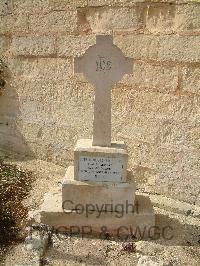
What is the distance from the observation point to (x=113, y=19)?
163 inches

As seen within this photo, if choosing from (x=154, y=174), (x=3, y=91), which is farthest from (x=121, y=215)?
(x=3, y=91)

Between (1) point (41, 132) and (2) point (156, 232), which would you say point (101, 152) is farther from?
(1) point (41, 132)

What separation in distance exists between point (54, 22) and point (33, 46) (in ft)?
1.42

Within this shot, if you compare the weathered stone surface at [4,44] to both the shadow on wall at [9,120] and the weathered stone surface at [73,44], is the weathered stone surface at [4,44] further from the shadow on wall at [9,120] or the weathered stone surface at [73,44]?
the weathered stone surface at [73,44]

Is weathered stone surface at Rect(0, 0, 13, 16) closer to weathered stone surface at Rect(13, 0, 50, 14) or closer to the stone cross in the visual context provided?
weathered stone surface at Rect(13, 0, 50, 14)

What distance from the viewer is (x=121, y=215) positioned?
3.36 meters

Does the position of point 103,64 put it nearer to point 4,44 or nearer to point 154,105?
point 154,105

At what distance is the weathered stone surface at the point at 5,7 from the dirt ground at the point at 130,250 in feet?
8.93

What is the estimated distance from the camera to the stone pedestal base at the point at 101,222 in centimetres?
336

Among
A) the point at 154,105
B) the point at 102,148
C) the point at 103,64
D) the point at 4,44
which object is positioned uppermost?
the point at 4,44

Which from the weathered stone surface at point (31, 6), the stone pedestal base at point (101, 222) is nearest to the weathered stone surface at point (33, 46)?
the weathered stone surface at point (31, 6)

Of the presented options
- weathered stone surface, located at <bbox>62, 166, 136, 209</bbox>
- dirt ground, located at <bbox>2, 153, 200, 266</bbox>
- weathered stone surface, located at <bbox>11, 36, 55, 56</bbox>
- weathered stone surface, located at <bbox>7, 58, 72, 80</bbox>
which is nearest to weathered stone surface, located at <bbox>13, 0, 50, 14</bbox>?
weathered stone surface, located at <bbox>11, 36, 55, 56</bbox>

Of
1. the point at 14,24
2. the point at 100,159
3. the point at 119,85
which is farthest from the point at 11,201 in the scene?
the point at 14,24

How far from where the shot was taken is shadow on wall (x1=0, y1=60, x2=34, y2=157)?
507 centimetres
